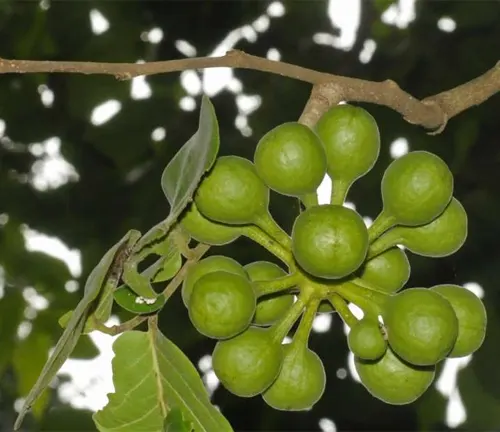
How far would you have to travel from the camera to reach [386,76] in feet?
9.38

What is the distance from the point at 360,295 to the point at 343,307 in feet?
0.12

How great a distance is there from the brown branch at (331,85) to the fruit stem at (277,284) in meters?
0.27

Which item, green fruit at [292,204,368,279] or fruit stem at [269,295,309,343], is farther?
fruit stem at [269,295,309,343]

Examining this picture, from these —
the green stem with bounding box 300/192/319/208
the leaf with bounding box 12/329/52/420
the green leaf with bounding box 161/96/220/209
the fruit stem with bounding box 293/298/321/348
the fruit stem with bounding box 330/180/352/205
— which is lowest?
the fruit stem with bounding box 293/298/321/348

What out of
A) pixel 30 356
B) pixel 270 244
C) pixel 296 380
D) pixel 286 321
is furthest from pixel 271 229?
pixel 30 356

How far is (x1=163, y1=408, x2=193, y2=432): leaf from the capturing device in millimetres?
1408

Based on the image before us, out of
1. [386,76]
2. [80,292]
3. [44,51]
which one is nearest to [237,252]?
[80,292]

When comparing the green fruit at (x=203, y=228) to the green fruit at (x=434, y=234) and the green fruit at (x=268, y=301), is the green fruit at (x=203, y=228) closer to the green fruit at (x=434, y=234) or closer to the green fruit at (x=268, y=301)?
the green fruit at (x=268, y=301)

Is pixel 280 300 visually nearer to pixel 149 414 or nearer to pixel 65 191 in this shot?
pixel 149 414

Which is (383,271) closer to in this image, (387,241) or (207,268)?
(387,241)

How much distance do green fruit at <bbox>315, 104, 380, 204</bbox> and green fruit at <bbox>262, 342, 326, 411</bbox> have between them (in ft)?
0.89

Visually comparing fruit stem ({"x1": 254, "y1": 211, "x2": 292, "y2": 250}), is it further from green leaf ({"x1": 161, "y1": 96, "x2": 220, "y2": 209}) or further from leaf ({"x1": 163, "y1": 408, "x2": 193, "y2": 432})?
leaf ({"x1": 163, "y1": 408, "x2": 193, "y2": 432})

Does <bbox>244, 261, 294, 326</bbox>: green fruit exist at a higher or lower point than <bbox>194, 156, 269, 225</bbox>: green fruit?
lower

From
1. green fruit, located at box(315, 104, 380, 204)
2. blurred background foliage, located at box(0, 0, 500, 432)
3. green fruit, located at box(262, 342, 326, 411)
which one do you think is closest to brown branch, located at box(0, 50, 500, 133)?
green fruit, located at box(315, 104, 380, 204)
